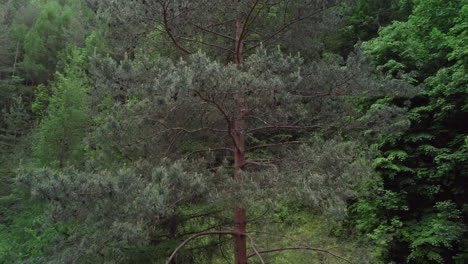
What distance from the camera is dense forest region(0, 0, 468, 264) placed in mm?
3229

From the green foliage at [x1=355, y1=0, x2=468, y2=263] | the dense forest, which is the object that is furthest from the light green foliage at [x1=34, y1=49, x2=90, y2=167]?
the green foliage at [x1=355, y1=0, x2=468, y2=263]

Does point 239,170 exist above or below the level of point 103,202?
above

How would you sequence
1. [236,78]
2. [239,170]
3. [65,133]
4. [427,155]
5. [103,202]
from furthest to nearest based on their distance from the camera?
[65,133] → [427,155] → [239,170] → [236,78] → [103,202]

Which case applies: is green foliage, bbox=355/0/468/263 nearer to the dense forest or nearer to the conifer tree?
the dense forest

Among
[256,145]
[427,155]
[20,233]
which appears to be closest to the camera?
[256,145]

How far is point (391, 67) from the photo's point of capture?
22.5ft

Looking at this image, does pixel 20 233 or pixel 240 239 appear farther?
pixel 20 233

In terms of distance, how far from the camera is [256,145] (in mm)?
5363

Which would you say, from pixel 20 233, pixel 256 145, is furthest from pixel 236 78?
pixel 20 233

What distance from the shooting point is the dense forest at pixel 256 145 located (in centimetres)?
323

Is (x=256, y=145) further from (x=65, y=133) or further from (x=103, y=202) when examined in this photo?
(x=65, y=133)

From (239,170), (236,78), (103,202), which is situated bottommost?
(103,202)

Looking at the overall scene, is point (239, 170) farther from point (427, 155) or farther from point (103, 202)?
point (427, 155)

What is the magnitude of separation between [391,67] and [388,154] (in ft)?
6.22
